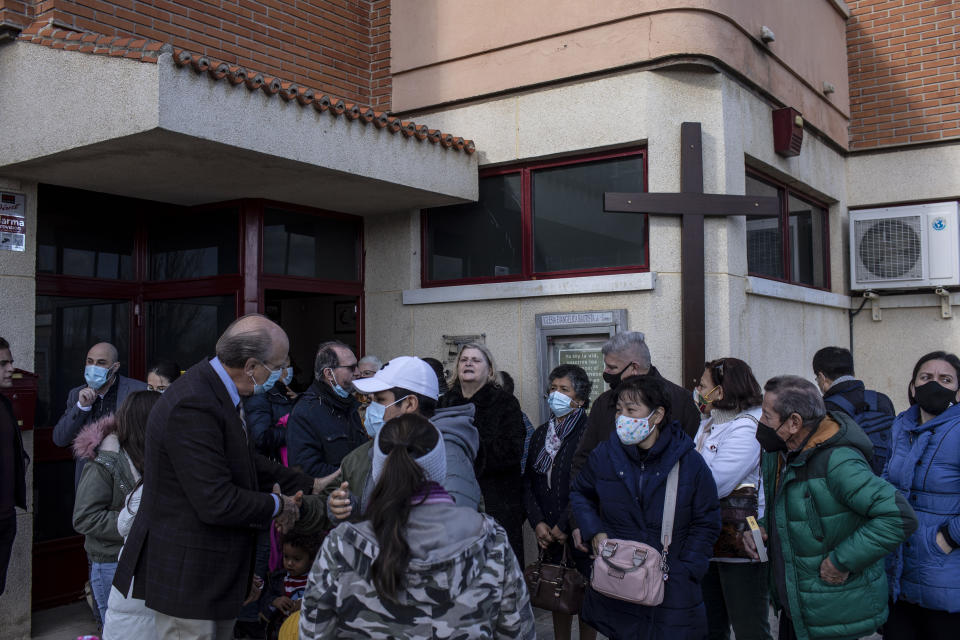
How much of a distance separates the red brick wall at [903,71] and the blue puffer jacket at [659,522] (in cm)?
716

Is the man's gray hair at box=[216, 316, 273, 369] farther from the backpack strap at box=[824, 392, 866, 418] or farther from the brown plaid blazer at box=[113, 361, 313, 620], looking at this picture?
the backpack strap at box=[824, 392, 866, 418]

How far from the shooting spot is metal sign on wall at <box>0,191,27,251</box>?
6.05m

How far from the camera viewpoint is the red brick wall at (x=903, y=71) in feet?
29.7

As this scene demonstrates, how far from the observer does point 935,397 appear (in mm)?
4023

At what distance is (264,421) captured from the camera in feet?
19.1

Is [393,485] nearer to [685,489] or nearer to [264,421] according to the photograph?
[685,489]

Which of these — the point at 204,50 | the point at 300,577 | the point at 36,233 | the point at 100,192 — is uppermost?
the point at 204,50

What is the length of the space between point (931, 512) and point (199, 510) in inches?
129

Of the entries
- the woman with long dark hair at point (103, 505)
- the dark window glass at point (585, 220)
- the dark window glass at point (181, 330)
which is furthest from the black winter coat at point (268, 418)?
the dark window glass at point (585, 220)

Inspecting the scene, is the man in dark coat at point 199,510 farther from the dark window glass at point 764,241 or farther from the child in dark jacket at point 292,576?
the dark window glass at point 764,241

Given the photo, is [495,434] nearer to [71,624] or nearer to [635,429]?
[635,429]

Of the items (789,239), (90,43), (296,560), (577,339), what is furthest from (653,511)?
(789,239)

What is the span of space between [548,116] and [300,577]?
4515mm

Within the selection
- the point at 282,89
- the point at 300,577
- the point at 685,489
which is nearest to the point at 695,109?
the point at 282,89
